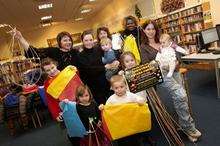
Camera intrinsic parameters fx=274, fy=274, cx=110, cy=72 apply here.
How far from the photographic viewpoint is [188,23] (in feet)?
27.4

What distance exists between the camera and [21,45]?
313cm

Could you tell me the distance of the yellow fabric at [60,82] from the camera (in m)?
2.80

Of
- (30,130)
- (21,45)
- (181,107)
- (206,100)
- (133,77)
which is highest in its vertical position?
(21,45)

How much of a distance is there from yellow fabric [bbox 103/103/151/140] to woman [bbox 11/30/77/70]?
0.93m

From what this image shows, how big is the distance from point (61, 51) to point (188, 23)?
6159 millimetres

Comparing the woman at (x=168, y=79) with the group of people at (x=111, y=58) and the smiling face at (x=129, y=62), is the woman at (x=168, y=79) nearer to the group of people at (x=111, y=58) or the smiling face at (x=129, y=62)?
the group of people at (x=111, y=58)

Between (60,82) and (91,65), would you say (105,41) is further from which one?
(60,82)

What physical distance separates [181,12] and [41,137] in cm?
583

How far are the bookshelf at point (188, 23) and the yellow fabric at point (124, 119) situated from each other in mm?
5757

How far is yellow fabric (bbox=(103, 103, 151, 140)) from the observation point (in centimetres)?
239

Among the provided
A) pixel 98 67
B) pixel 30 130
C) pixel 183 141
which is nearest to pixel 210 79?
pixel 183 141

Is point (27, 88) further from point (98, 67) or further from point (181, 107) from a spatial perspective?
point (181, 107)

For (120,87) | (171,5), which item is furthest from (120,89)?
(171,5)

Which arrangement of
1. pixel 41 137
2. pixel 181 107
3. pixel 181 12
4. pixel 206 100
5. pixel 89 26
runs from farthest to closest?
pixel 89 26, pixel 181 12, pixel 41 137, pixel 206 100, pixel 181 107
